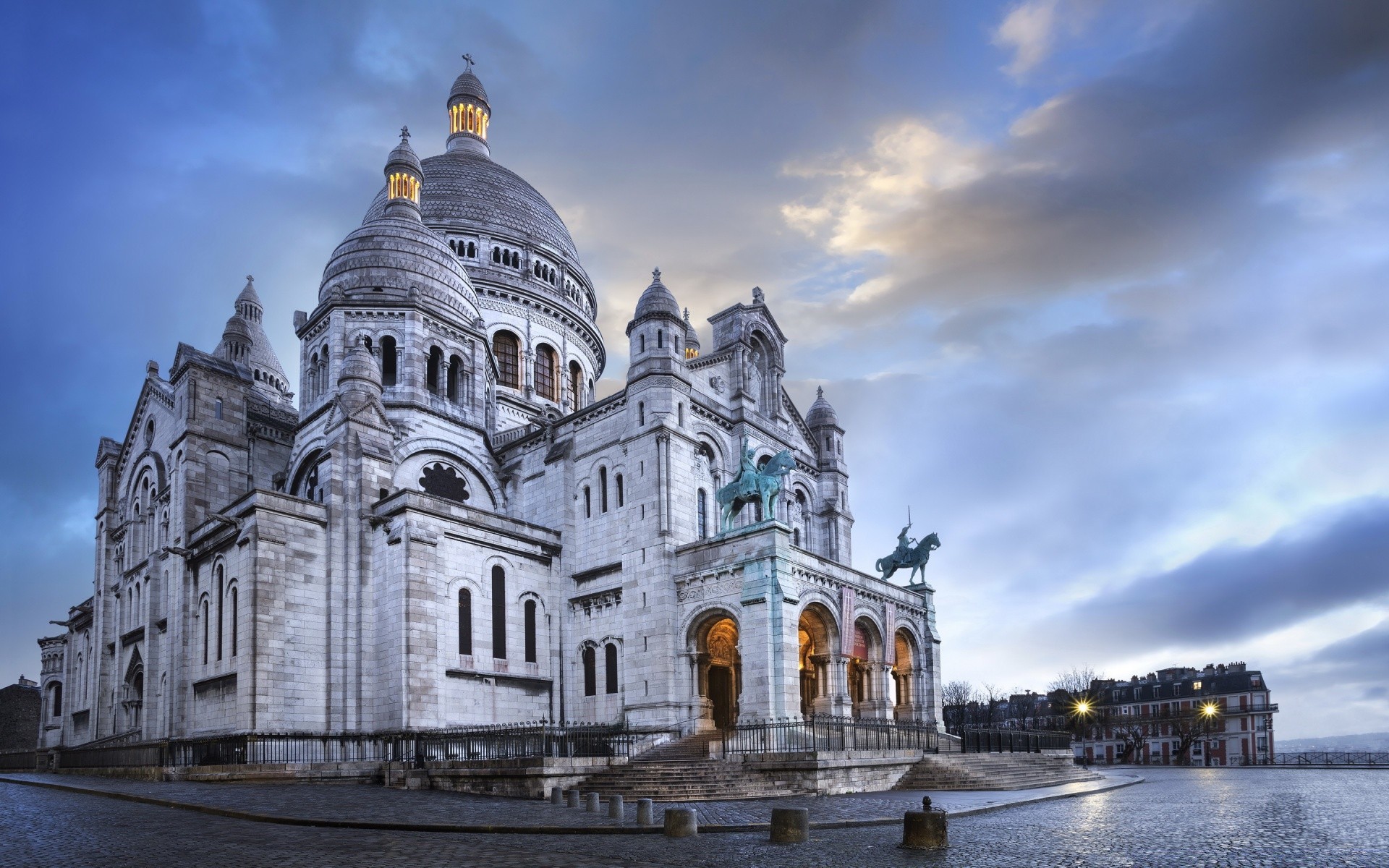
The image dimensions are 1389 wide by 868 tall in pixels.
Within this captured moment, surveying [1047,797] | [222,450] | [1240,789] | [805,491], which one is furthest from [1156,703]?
[222,450]

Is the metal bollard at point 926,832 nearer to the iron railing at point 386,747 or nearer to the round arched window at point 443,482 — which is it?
the iron railing at point 386,747

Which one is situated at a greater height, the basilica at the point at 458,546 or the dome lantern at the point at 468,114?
the dome lantern at the point at 468,114

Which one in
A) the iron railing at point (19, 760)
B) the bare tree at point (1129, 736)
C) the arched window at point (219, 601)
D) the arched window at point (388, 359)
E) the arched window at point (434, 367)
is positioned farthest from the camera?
the bare tree at point (1129, 736)

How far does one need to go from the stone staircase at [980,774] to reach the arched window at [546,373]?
32.9 meters

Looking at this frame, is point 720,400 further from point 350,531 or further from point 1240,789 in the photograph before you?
point 1240,789

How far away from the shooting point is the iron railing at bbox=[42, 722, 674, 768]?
3131cm

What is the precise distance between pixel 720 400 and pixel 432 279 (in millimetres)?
15585

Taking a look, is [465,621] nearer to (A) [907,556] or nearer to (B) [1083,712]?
(A) [907,556]

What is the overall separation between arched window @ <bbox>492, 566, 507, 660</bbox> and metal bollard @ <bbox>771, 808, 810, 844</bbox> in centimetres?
2482

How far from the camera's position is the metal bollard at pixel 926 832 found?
49.6ft

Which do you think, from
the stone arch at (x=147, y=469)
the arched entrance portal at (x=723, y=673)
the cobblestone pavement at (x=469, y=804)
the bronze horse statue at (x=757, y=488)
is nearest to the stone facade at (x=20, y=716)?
the stone arch at (x=147, y=469)

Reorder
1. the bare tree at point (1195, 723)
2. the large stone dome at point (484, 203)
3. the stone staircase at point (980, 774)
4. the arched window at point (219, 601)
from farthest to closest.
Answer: the bare tree at point (1195, 723)
the large stone dome at point (484, 203)
the arched window at point (219, 601)
the stone staircase at point (980, 774)

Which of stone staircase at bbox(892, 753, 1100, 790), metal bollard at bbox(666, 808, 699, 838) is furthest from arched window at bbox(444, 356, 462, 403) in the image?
metal bollard at bbox(666, 808, 699, 838)

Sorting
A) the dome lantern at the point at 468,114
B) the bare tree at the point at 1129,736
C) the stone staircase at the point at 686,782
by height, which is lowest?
the bare tree at the point at 1129,736
